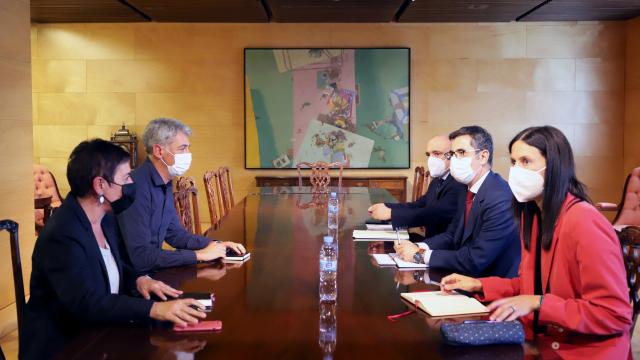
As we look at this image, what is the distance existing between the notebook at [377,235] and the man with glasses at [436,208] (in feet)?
0.51

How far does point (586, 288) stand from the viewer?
1830 millimetres

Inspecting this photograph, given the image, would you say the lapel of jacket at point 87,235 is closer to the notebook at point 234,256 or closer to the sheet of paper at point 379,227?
the notebook at point 234,256

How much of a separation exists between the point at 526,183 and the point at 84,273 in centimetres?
149

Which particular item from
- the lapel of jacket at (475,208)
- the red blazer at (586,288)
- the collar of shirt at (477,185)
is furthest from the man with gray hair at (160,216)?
the red blazer at (586,288)

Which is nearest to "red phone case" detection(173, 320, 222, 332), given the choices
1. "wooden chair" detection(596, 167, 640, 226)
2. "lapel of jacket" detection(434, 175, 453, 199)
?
"lapel of jacket" detection(434, 175, 453, 199)

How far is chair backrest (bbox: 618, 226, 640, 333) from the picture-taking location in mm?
2027

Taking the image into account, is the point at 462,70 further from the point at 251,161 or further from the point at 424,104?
the point at 251,161

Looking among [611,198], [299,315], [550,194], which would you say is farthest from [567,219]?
[611,198]

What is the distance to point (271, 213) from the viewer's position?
443 cm

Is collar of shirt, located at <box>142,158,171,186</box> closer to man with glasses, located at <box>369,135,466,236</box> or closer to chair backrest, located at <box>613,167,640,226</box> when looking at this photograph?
man with glasses, located at <box>369,135,466,236</box>

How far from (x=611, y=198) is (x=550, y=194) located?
22.3ft

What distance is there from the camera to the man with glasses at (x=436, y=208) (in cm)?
377

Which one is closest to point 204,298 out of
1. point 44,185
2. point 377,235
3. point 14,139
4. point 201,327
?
point 201,327

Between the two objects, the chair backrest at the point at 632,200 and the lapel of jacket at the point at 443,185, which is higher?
the lapel of jacket at the point at 443,185
